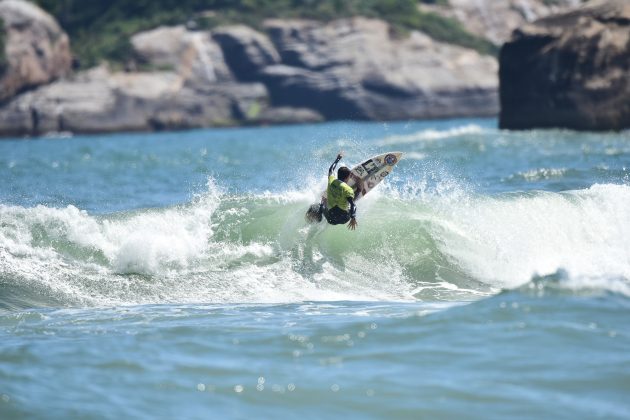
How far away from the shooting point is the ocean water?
9.38 m

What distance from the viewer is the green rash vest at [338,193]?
16359mm

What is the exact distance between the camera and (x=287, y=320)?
1237cm

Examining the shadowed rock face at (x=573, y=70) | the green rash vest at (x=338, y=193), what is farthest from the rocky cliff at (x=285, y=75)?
the green rash vest at (x=338, y=193)

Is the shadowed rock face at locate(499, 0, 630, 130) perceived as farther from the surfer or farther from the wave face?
the surfer

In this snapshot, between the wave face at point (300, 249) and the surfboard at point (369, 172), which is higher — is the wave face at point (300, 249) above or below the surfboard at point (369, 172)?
below

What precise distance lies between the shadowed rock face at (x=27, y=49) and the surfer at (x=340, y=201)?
60.0 meters

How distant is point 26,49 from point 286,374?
68.5 metres

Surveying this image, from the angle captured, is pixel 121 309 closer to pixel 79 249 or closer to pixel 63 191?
pixel 79 249

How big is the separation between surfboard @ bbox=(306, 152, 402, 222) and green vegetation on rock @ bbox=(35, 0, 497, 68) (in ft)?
215

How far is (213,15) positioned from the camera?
285 feet

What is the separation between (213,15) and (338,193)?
Result: 7265cm

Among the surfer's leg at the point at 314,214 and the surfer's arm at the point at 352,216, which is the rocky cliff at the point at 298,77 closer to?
the surfer's leg at the point at 314,214

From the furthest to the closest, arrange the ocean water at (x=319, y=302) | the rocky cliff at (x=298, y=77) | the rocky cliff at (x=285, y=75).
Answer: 1. the rocky cliff at (x=298, y=77)
2. the rocky cliff at (x=285, y=75)
3. the ocean water at (x=319, y=302)

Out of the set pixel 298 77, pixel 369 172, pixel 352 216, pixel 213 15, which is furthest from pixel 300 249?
pixel 213 15
